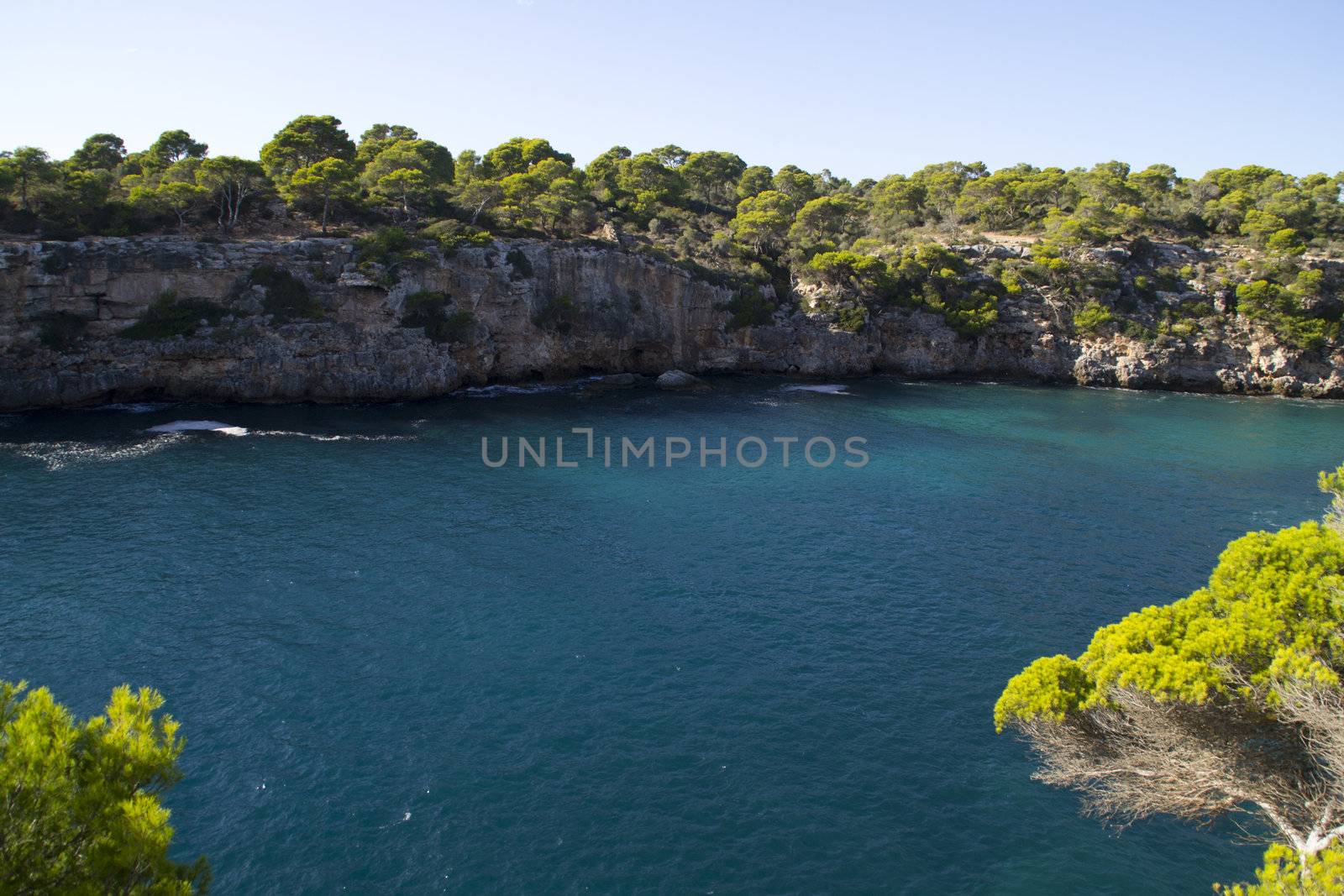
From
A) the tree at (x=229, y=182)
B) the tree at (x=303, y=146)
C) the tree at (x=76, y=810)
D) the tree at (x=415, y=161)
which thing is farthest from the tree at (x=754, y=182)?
the tree at (x=76, y=810)

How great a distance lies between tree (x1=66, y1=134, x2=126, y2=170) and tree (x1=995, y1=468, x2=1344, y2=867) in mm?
88636

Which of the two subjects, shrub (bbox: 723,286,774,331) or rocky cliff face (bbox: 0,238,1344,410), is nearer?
rocky cliff face (bbox: 0,238,1344,410)

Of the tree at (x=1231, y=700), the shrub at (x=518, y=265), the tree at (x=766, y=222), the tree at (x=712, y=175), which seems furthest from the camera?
the tree at (x=712, y=175)

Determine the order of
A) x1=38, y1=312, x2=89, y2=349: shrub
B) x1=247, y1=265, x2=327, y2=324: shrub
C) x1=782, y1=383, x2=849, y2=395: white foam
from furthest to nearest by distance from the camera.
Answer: x1=782, y1=383, x2=849, y2=395: white foam < x1=247, y1=265, x2=327, y2=324: shrub < x1=38, y1=312, x2=89, y2=349: shrub

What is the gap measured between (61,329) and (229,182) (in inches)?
710

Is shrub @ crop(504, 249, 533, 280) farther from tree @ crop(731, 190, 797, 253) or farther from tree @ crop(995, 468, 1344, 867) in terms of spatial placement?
tree @ crop(995, 468, 1344, 867)

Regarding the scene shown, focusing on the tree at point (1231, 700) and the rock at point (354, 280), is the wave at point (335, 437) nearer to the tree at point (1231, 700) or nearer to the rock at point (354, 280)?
the rock at point (354, 280)

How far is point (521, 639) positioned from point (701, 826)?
9.98m

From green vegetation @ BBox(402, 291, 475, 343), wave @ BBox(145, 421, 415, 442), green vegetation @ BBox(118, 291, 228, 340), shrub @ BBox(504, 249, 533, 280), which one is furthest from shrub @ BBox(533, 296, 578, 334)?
green vegetation @ BBox(118, 291, 228, 340)

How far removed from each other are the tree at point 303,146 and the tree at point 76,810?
71.7 m

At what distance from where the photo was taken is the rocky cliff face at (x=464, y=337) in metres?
53.1

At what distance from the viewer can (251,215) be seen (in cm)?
6669

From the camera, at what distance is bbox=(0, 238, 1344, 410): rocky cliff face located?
5312cm

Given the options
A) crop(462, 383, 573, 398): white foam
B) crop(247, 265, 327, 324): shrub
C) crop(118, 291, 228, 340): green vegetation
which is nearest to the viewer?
crop(118, 291, 228, 340): green vegetation
